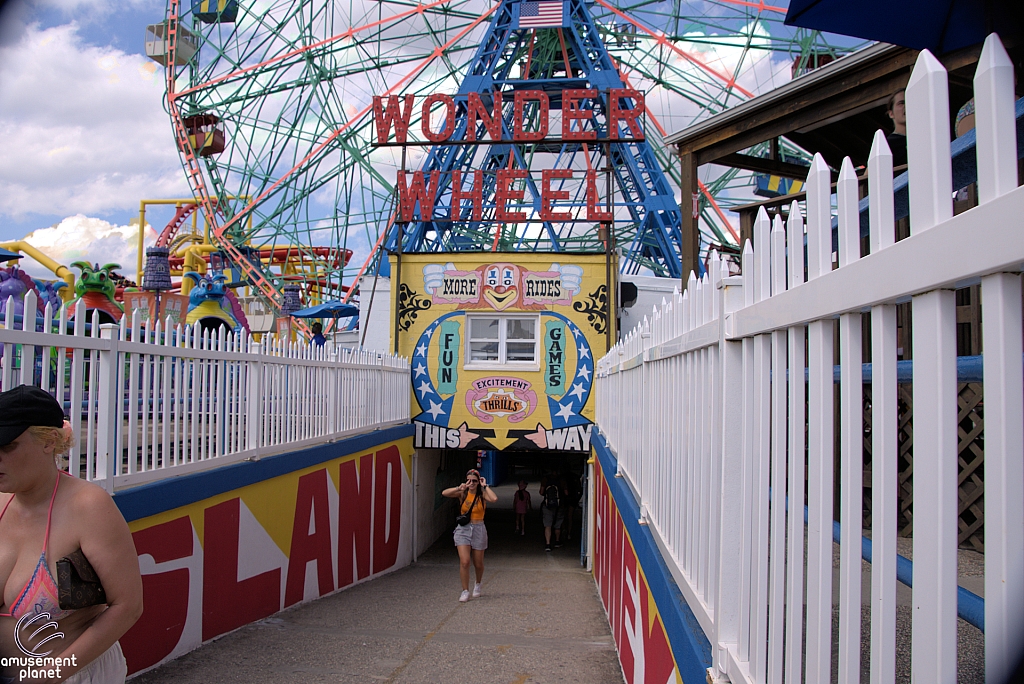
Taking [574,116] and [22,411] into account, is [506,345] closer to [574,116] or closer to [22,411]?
[574,116]

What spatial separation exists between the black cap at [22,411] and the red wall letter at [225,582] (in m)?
3.99

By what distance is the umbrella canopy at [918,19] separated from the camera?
4.11 metres

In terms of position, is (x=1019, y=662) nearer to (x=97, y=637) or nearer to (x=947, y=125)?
(x=947, y=125)

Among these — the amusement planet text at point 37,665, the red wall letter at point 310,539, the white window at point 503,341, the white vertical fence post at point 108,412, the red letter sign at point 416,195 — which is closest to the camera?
the amusement planet text at point 37,665

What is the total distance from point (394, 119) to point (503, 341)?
18.3ft

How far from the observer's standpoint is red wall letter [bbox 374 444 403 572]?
11609mm

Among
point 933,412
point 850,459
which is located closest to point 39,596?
point 850,459

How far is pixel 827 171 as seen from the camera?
60.3 inches

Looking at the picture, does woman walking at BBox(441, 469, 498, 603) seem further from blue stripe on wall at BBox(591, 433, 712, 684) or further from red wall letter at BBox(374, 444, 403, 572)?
blue stripe on wall at BBox(591, 433, 712, 684)

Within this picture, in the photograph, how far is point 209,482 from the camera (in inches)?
245

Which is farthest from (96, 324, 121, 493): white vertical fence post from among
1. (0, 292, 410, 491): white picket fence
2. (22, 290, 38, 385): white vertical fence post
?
(22, 290, 38, 385): white vertical fence post

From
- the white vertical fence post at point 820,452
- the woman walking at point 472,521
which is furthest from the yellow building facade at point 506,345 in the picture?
the white vertical fence post at point 820,452

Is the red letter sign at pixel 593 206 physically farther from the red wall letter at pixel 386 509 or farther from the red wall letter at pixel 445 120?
the red wall letter at pixel 386 509

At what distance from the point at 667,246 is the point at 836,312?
2417cm
